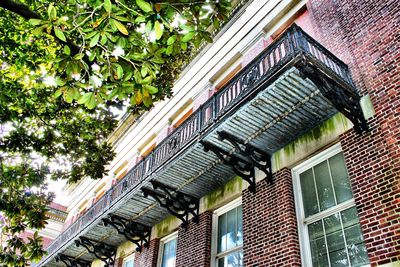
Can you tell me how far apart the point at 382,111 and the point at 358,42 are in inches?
91.6

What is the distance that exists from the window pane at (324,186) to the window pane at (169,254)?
19.0ft

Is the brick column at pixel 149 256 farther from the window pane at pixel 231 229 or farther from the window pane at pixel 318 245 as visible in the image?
the window pane at pixel 318 245

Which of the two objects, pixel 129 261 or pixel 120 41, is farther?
pixel 129 261

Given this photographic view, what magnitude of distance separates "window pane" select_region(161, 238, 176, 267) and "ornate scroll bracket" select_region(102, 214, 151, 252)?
0.98 metres

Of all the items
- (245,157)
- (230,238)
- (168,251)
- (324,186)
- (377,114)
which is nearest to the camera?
(377,114)

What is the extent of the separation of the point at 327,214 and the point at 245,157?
2.68 m

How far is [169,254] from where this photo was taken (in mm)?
11609

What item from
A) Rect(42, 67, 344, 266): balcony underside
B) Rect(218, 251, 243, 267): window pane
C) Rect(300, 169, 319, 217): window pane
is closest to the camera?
Rect(42, 67, 344, 266): balcony underside

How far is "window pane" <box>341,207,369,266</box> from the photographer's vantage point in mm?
6212

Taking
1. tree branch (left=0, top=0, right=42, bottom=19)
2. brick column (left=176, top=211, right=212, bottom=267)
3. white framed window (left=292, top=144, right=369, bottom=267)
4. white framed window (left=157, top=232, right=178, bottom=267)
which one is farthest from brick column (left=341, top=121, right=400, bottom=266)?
white framed window (left=157, top=232, right=178, bottom=267)

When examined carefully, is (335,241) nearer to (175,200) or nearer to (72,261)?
(175,200)

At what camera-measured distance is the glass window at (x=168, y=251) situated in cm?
1132

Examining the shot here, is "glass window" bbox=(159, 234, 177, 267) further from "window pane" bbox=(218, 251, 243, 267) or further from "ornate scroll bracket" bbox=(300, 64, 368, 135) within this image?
"ornate scroll bracket" bbox=(300, 64, 368, 135)

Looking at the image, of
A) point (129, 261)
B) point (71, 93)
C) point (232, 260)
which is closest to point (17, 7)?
point (71, 93)
